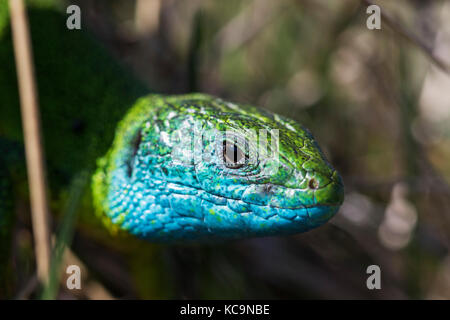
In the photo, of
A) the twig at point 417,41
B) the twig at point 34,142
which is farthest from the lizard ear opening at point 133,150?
the twig at point 417,41

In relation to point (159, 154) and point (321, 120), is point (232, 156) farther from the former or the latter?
point (321, 120)

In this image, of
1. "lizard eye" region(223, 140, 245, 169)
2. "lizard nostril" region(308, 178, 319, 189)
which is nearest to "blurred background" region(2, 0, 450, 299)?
"lizard eye" region(223, 140, 245, 169)

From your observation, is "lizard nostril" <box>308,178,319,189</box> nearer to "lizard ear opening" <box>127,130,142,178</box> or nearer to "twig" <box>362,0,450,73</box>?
"lizard ear opening" <box>127,130,142,178</box>

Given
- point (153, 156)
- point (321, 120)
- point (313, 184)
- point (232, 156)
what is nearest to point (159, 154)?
point (153, 156)

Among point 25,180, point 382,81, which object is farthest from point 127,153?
point 382,81

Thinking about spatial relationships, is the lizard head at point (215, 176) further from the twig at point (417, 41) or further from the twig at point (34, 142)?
the twig at point (417, 41)

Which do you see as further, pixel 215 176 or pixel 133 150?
pixel 133 150
